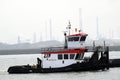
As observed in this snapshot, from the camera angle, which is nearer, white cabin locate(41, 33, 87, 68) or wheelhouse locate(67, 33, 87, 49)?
white cabin locate(41, 33, 87, 68)

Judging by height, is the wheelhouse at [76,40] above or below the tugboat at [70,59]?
above

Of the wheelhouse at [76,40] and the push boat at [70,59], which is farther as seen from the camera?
the wheelhouse at [76,40]

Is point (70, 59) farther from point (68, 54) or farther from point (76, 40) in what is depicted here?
point (76, 40)

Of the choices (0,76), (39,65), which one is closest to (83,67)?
(39,65)

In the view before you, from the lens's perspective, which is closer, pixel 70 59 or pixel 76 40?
pixel 70 59

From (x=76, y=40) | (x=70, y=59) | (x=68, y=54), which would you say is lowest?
(x=70, y=59)

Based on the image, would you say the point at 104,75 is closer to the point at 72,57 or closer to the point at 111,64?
the point at 72,57

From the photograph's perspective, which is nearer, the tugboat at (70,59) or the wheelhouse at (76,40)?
the tugboat at (70,59)

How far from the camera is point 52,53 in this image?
5997cm

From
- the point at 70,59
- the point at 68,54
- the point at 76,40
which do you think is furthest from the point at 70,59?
the point at 76,40

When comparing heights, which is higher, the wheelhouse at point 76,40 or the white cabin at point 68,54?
the wheelhouse at point 76,40

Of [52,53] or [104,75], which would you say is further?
[52,53]

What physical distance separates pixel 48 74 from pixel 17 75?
435cm

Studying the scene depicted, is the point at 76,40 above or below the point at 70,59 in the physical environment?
above
